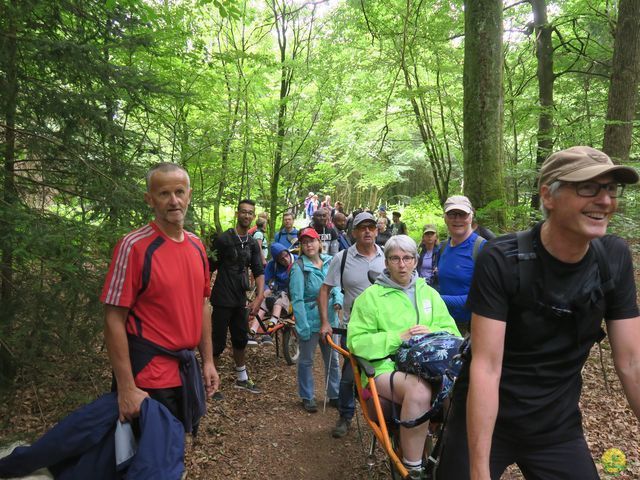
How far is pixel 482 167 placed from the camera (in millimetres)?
5016

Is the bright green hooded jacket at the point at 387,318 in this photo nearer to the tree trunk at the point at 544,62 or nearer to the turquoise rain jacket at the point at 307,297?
the turquoise rain jacket at the point at 307,297

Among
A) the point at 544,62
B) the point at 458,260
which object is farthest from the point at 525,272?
the point at 544,62

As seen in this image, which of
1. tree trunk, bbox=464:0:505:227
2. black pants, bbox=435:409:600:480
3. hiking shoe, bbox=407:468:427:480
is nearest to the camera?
black pants, bbox=435:409:600:480

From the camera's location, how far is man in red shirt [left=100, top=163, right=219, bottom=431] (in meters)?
2.18

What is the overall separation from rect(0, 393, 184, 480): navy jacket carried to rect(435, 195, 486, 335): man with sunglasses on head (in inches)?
112

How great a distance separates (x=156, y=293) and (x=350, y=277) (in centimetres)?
252

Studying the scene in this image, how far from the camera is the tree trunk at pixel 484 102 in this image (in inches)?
191

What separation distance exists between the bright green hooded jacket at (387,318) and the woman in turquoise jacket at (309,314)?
5.44 ft

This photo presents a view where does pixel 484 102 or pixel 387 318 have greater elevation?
pixel 484 102

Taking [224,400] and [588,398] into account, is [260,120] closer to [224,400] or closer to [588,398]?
[224,400]

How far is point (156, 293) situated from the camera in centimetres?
229

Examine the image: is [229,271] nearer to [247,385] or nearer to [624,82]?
[247,385]

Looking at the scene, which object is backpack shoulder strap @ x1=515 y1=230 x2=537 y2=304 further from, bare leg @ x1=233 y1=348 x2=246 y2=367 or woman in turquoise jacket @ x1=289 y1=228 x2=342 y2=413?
bare leg @ x1=233 y1=348 x2=246 y2=367

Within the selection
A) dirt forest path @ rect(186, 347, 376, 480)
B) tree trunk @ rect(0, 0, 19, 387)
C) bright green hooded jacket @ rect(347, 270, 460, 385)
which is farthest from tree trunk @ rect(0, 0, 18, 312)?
bright green hooded jacket @ rect(347, 270, 460, 385)
